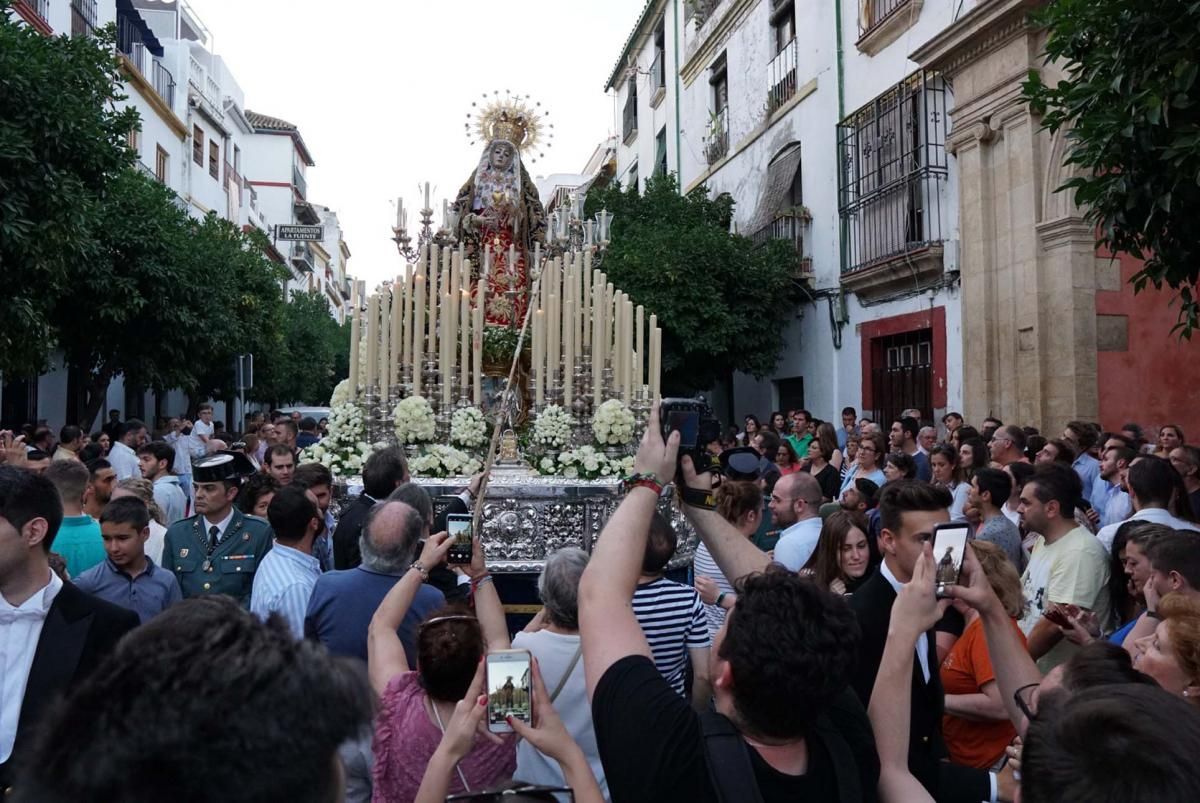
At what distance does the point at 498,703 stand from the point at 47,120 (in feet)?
33.1

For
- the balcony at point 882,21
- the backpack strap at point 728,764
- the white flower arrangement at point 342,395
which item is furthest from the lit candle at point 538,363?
the balcony at point 882,21

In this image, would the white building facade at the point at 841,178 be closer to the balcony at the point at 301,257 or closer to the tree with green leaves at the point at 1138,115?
the tree with green leaves at the point at 1138,115

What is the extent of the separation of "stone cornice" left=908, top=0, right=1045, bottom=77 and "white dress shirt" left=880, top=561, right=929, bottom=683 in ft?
30.5

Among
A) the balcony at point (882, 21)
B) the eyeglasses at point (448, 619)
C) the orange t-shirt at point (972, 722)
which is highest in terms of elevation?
the balcony at point (882, 21)

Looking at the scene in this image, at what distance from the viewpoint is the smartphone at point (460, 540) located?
3234 millimetres

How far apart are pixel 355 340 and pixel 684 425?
589 centimetres

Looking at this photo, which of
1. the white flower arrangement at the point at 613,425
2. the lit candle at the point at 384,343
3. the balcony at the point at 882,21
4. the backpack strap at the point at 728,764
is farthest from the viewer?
the balcony at the point at 882,21

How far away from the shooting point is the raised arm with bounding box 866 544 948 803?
83.0 inches

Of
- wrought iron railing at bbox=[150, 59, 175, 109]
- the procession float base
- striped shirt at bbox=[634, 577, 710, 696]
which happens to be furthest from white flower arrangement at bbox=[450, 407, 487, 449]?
wrought iron railing at bbox=[150, 59, 175, 109]

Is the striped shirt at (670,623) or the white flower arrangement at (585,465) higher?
the white flower arrangement at (585,465)

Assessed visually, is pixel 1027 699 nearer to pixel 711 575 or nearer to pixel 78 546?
pixel 711 575

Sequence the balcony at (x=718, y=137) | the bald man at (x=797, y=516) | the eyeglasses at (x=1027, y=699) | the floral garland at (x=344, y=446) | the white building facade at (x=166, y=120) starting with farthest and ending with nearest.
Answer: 1. the balcony at (x=718, y=137)
2. the white building facade at (x=166, y=120)
3. the floral garland at (x=344, y=446)
4. the bald man at (x=797, y=516)
5. the eyeglasses at (x=1027, y=699)

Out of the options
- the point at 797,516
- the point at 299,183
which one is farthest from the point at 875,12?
the point at 299,183

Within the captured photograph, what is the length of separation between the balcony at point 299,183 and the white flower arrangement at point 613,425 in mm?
48823
